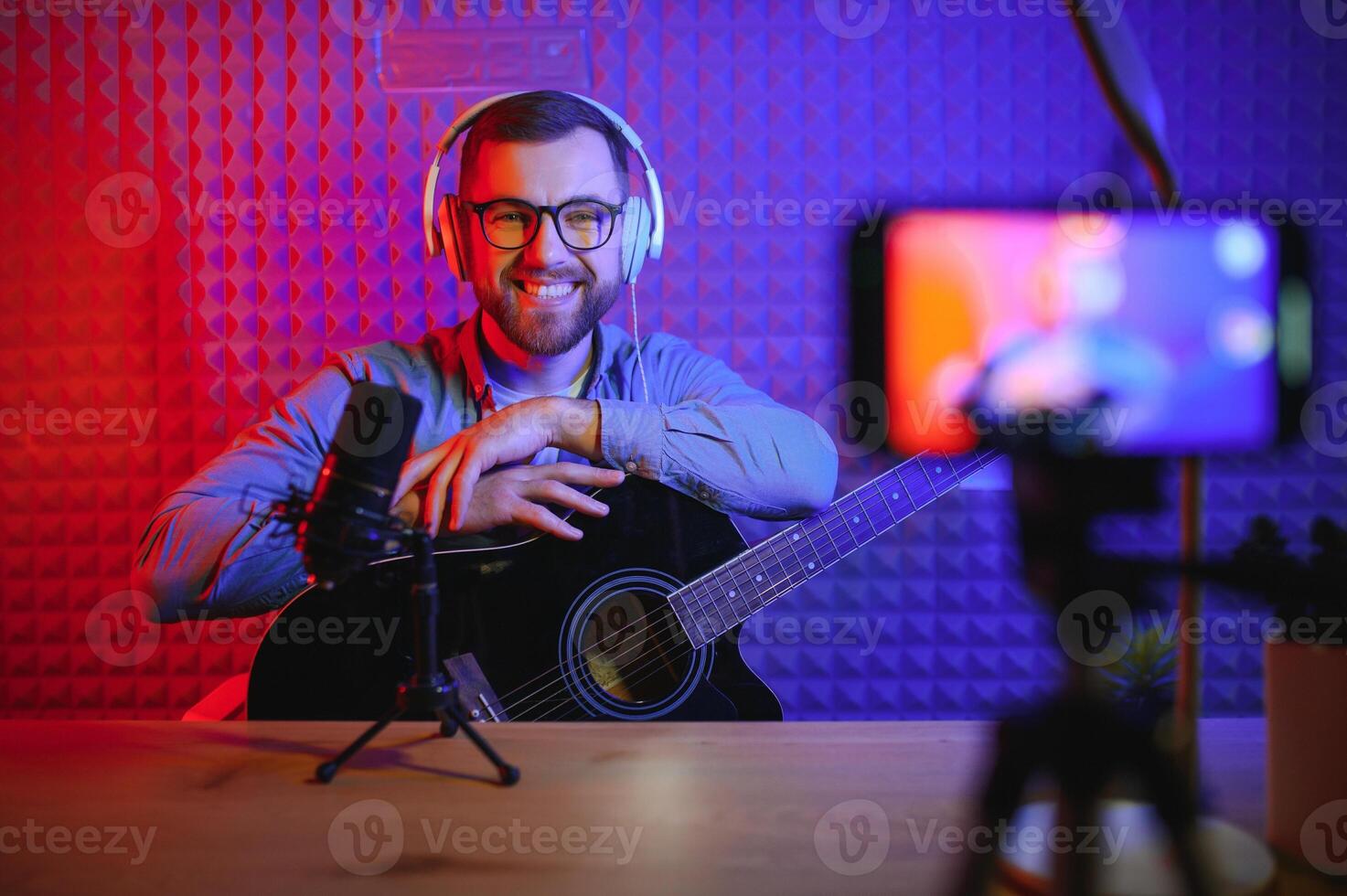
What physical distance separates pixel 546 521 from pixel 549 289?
0.53 metres

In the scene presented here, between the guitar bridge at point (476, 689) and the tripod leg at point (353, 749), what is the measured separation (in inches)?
22.9

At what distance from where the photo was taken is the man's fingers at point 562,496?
1.67 metres

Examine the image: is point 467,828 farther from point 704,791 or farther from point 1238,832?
point 1238,832

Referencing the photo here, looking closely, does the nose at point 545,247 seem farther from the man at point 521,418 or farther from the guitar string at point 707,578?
the guitar string at point 707,578

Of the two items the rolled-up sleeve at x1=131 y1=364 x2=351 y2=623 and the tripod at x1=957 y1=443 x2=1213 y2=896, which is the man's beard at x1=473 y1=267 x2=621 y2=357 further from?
the tripod at x1=957 y1=443 x2=1213 y2=896

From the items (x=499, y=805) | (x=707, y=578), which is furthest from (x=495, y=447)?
(x=499, y=805)

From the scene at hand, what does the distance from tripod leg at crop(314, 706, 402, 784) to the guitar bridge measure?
1.91ft

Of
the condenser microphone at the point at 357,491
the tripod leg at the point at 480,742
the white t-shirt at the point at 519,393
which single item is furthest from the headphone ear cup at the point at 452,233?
the tripod leg at the point at 480,742

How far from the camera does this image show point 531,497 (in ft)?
5.54

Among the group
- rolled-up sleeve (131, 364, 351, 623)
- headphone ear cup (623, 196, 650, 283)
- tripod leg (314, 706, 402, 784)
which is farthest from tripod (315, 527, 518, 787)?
headphone ear cup (623, 196, 650, 283)

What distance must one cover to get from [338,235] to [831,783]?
177cm

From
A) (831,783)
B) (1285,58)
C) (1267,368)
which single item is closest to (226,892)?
(831,783)

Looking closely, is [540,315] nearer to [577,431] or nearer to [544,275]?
[544,275]

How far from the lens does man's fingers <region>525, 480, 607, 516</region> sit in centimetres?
167
